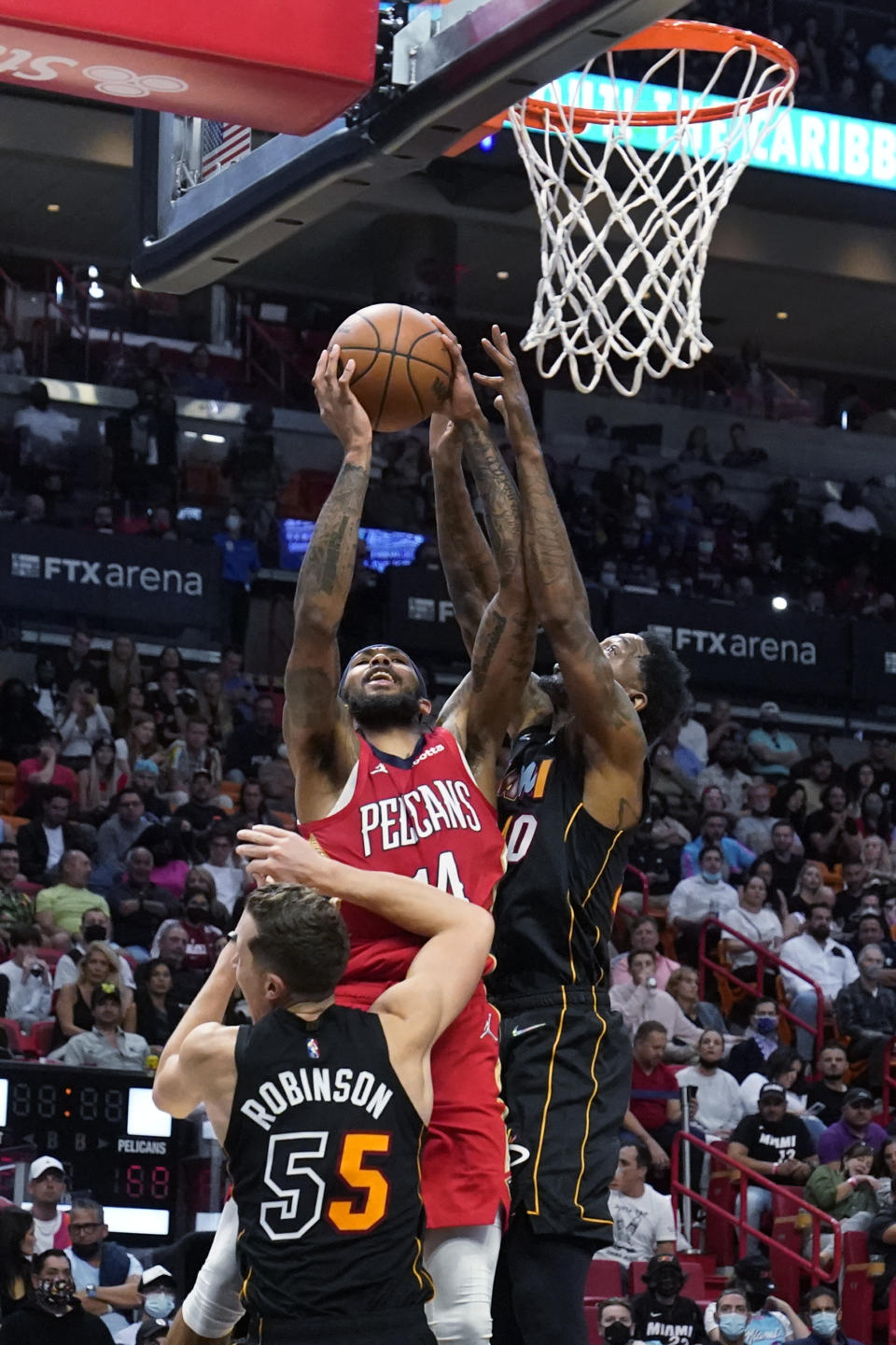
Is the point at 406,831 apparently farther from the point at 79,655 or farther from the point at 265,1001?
the point at 79,655

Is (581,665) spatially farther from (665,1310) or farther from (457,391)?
(665,1310)

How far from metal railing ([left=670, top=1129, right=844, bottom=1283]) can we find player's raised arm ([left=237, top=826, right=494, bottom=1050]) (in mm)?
7675

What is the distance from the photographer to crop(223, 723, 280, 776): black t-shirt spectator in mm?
16125

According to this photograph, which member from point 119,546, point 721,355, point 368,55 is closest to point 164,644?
point 119,546

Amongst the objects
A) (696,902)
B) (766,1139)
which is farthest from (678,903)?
(766,1139)

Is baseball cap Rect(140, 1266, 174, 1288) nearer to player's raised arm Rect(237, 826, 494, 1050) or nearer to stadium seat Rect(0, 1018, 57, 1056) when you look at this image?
stadium seat Rect(0, 1018, 57, 1056)

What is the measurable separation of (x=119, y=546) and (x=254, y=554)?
4.79 ft

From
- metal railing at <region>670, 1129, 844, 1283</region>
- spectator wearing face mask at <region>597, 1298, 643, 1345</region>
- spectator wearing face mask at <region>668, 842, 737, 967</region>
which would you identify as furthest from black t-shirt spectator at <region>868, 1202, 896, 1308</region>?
spectator wearing face mask at <region>668, 842, 737, 967</region>

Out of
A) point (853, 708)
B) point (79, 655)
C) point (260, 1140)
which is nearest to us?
point (260, 1140)

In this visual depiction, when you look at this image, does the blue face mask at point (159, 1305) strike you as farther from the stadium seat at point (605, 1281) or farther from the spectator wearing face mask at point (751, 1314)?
the spectator wearing face mask at point (751, 1314)

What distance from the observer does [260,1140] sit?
138 inches

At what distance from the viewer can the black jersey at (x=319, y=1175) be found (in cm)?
349

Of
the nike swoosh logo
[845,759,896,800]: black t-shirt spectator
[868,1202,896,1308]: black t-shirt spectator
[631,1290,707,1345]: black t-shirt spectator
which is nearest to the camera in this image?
the nike swoosh logo

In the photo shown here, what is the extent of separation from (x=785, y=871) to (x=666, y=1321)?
6.42 metres
